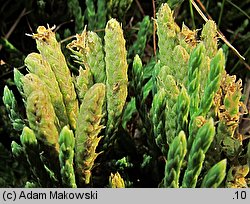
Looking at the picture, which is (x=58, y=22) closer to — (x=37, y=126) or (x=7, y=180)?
(x=7, y=180)

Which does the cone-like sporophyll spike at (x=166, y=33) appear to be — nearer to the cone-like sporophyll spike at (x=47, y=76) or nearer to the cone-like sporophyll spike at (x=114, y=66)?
the cone-like sporophyll spike at (x=114, y=66)

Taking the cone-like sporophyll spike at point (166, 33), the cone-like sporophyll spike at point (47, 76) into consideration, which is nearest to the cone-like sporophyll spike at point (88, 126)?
the cone-like sporophyll spike at point (47, 76)

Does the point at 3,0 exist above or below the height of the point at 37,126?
above

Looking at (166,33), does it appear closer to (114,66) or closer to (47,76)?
(114,66)

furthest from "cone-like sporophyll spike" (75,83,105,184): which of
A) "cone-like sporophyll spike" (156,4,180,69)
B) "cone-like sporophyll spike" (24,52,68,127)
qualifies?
"cone-like sporophyll spike" (156,4,180,69)

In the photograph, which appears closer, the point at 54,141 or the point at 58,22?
the point at 54,141

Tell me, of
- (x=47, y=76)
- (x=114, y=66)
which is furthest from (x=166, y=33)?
(x=47, y=76)

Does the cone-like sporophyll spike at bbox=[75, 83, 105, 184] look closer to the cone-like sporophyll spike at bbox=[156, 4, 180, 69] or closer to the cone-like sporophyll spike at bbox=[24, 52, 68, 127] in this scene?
the cone-like sporophyll spike at bbox=[24, 52, 68, 127]

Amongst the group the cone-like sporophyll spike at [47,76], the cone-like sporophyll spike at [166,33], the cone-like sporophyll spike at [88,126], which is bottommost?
the cone-like sporophyll spike at [88,126]

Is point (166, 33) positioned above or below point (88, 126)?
above

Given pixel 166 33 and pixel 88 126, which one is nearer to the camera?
pixel 88 126

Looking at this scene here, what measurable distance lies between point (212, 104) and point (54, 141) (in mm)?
285

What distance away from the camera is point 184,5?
148 centimetres
